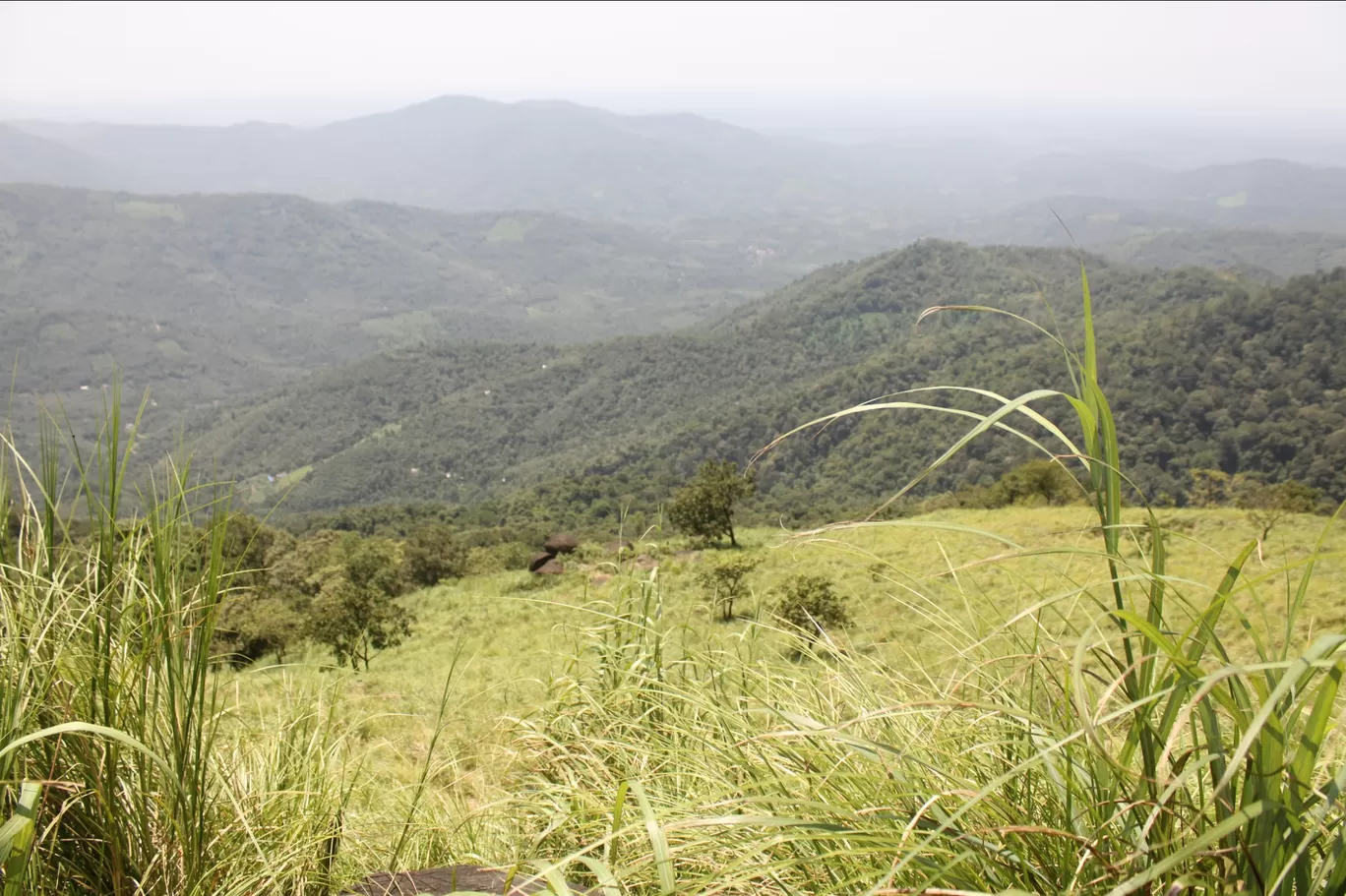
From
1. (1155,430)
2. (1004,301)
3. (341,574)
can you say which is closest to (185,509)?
(341,574)

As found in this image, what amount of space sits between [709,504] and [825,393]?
2114 inches

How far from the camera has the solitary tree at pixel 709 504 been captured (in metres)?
18.5

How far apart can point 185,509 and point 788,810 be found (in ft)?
4.32

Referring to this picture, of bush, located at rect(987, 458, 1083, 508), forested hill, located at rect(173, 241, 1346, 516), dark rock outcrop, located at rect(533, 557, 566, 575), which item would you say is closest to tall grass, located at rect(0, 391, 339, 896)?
forested hill, located at rect(173, 241, 1346, 516)

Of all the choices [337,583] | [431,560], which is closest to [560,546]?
[431,560]

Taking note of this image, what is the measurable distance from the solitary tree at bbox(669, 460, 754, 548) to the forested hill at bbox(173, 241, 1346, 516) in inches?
356

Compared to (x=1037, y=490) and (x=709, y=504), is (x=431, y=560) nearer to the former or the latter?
(x=709, y=504)

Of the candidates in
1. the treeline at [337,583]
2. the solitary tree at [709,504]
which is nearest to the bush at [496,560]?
the treeline at [337,583]

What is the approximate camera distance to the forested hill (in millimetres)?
45969

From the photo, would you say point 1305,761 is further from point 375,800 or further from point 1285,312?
point 1285,312

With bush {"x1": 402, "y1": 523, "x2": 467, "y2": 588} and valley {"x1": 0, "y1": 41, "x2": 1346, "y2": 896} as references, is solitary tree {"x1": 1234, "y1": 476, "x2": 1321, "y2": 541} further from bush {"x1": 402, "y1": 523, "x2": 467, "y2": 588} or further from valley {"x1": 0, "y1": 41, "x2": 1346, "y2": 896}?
bush {"x1": 402, "y1": 523, "x2": 467, "y2": 588}

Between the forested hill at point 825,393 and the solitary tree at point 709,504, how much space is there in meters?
9.03

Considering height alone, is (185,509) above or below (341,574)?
above

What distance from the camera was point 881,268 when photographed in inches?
4592
